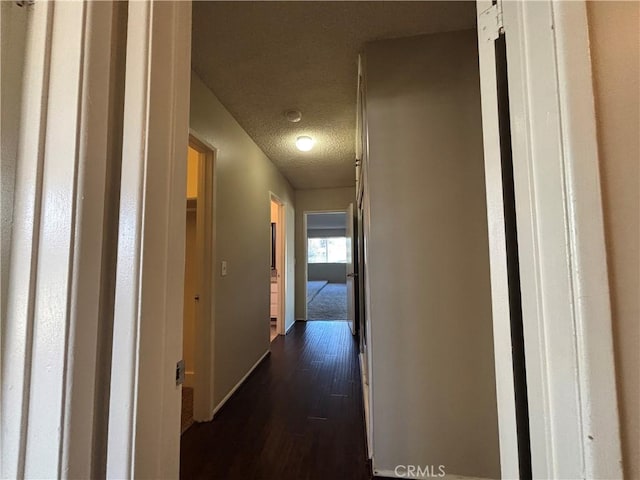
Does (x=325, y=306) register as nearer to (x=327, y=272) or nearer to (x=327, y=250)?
(x=327, y=272)

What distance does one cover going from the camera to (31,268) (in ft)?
1.61

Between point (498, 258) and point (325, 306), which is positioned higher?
Answer: point (498, 258)

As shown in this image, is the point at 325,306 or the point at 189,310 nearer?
the point at 189,310

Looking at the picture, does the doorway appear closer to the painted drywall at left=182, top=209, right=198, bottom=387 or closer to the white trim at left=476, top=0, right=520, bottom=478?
the painted drywall at left=182, top=209, right=198, bottom=387

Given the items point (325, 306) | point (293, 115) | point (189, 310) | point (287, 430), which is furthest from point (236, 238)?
point (325, 306)

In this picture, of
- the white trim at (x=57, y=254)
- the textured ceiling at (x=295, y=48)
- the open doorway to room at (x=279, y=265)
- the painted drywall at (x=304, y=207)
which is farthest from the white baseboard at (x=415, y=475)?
the painted drywall at (x=304, y=207)

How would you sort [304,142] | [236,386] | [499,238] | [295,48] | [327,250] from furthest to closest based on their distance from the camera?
1. [327,250]
2. [304,142]
3. [236,386]
4. [295,48]
5. [499,238]

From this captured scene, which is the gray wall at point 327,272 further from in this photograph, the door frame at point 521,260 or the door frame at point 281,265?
the door frame at point 521,260

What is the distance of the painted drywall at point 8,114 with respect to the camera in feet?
1.63

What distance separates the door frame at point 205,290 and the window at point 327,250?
9.43 m

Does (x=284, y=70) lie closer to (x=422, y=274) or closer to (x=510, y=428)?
(x=422, y=274)

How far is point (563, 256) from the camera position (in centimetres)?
43

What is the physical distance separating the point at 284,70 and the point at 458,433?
96.1 inches

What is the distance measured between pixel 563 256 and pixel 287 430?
204 cm
